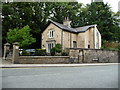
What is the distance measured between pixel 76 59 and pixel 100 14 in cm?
2348

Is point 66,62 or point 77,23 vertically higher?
point 77,23

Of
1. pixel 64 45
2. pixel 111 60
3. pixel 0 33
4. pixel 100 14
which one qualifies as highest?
pixel 100 14

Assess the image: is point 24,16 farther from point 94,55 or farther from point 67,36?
point 94,55

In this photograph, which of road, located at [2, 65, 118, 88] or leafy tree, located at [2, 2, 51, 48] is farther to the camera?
leafy tree, located at [2, 2, 51, 48]

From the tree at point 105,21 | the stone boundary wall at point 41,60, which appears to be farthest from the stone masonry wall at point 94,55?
the tree at point 105,21

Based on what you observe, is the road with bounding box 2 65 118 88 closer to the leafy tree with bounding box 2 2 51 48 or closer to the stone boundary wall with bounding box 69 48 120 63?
the stone boundary wall with bounding box 69 48 120 63

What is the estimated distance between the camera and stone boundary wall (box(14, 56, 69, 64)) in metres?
16.7

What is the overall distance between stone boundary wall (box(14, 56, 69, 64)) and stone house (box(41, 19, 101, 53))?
7.07 metres

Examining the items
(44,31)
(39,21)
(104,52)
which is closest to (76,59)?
(104,52)

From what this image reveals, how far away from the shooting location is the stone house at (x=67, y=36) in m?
25.6

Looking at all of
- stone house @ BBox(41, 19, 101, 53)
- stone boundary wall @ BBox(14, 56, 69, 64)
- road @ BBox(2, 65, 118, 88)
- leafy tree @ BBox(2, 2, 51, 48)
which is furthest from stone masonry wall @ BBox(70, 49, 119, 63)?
leafy tree @ BBox(2, 2, 51, 48)

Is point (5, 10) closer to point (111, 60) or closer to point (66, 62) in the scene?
point (66, 62)

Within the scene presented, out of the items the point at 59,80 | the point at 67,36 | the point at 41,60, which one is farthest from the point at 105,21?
the point at 59,80

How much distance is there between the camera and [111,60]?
23.1 meters
